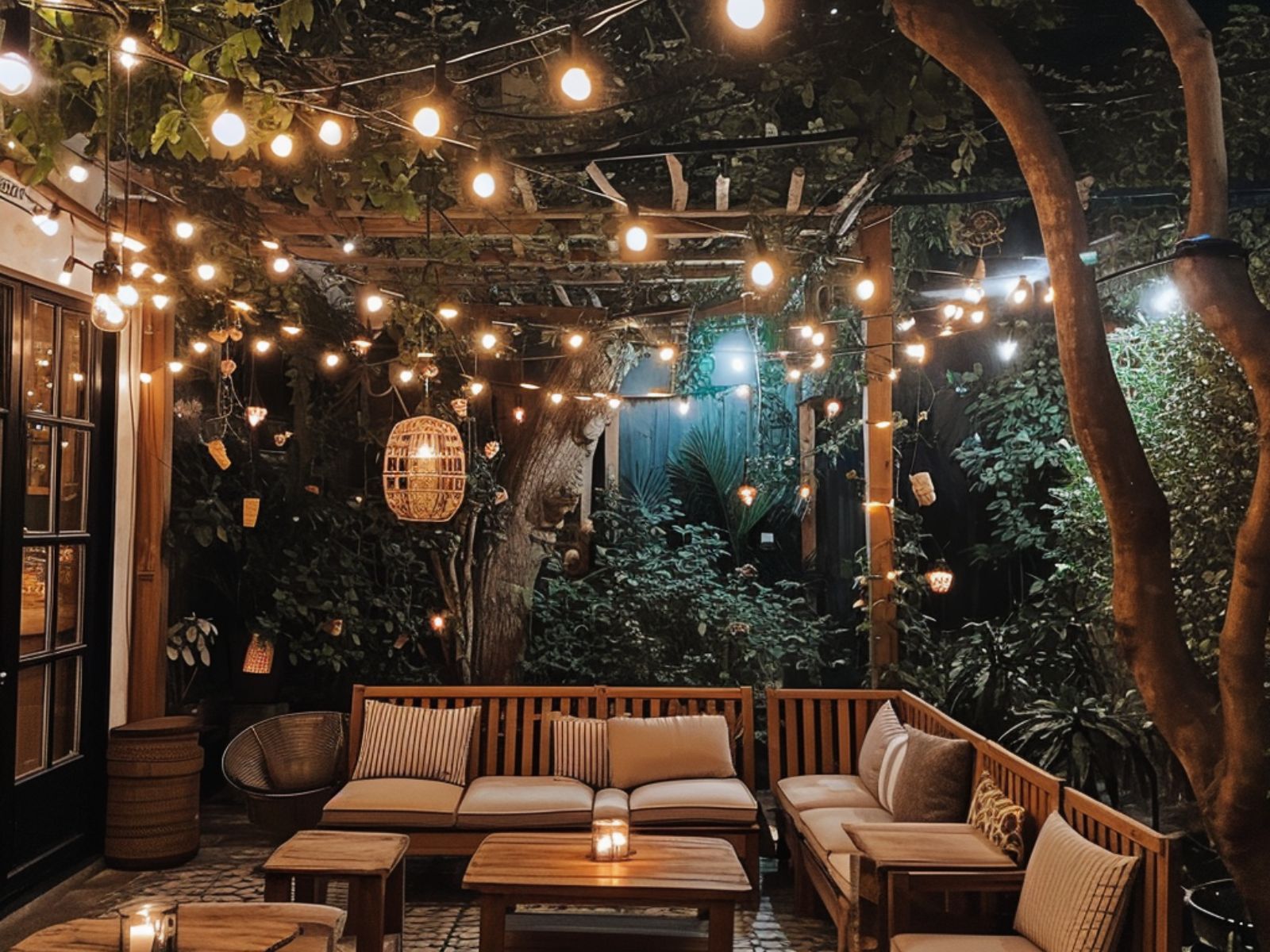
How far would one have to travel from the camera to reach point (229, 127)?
2982 mm

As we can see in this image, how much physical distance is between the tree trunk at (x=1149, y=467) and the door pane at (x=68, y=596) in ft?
14.7

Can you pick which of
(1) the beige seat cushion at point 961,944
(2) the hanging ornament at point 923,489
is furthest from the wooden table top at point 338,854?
(2) the hanging ornament at point 923,489

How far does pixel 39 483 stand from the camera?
16.3 feet

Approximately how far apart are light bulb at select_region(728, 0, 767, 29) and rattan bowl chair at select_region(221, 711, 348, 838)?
4.06 metres

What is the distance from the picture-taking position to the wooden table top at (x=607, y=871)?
12.3 ft

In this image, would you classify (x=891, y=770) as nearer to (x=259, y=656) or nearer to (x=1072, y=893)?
(x=1072, y=893)

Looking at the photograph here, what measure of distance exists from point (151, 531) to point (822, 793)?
371 centimetres

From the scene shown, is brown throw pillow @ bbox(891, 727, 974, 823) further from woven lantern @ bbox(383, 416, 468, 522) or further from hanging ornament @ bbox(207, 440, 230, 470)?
hanging ornament @ bbox(207, 440, 230, 470)

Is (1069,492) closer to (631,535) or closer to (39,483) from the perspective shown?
(631,535)

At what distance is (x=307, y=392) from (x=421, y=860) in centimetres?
337

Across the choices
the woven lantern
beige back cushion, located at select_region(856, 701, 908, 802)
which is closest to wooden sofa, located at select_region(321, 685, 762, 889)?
beige back cushion, located at select_region(856, 701, 908, 802)

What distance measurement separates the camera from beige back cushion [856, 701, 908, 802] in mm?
4992

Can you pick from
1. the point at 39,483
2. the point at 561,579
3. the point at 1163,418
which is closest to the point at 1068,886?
the point at 1163,418

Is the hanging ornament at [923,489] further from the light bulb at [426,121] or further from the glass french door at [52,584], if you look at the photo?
the glass french door at [52,584]
